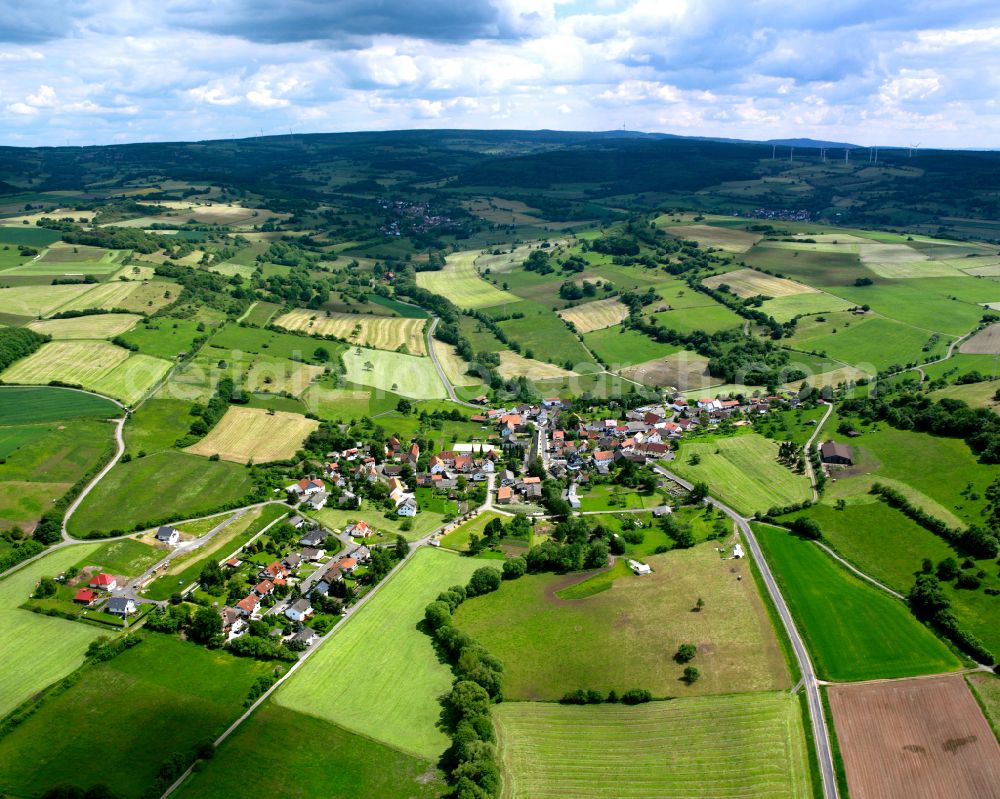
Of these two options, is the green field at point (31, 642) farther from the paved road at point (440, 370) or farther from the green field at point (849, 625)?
→ the paved road at point (440, 370)

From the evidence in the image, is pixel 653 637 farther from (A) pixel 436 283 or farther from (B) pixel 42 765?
(A) pixel 436 283

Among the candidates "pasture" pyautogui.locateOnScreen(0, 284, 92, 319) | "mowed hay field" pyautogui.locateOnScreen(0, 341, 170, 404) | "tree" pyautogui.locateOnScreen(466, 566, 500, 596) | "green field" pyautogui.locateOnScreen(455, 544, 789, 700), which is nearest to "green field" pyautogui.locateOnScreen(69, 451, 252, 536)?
"mowed hay field" pyautogui.locateOnScreen(0, 341, 170, 404)

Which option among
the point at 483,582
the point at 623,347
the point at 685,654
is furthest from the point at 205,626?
the point at 623,347

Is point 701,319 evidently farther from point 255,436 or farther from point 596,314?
point 255,436

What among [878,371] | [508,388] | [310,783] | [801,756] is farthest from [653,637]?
[878,371]

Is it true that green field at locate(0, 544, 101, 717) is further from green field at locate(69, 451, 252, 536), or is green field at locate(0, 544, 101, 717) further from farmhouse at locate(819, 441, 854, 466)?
farmhouse at locate(819, 441, 854, 466)

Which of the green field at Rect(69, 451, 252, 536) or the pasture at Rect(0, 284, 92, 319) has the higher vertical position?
the pasture at Rect(0, 284, 92, 319)
